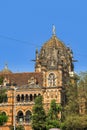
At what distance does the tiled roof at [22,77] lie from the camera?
111 metres

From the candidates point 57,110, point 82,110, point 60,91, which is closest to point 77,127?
point 82,110

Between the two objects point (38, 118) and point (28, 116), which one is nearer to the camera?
point (38, 118)

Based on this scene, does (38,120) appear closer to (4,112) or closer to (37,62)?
(4,112)

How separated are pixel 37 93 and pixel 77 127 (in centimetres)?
2216

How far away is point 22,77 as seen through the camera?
113188 mm

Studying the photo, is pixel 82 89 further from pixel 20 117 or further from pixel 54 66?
pixel 20 117

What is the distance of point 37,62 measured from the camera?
120250 millimetres

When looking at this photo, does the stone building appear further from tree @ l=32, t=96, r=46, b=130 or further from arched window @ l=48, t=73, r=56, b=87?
tree @ l=32, t=96, r=46, b=130

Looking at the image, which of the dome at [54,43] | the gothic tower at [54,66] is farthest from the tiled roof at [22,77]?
the dome at [54,43]

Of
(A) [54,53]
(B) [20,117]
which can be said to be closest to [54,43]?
(A) [54,53]

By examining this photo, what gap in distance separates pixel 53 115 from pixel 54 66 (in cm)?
1595

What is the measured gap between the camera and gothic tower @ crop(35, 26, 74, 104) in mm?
107375

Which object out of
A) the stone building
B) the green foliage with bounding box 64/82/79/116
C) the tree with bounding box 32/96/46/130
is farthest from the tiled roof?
the green foliage with bounding box 64/82/79/116

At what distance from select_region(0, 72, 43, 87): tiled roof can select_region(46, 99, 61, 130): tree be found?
12.5 meters
